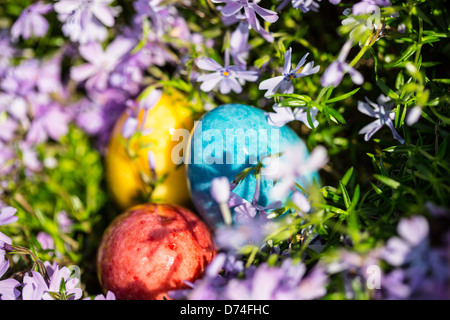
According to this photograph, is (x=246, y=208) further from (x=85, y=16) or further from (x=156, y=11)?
(x=85, y=16)

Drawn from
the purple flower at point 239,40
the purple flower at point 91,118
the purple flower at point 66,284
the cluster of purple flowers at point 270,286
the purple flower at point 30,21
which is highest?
the purple flower at point 30,21

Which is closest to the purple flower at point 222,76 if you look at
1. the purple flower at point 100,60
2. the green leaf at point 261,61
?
the green leaf at point 261,61

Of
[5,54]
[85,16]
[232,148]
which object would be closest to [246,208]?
[232,148]

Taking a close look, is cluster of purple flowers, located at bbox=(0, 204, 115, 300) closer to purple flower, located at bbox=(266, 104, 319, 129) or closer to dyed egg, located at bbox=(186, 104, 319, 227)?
dyed egg, located at bbox=(186, 104, 319, 227)

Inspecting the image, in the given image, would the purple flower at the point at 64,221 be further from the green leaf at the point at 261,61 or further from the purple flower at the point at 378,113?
the purple flower at the point at 378,113

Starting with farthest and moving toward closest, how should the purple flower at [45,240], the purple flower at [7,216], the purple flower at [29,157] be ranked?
the purple flower at [29,157]
the purple flower at [45,240]
the purple flower at [7,216]

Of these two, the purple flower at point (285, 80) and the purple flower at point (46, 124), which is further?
the purple flower at point (46, 124)

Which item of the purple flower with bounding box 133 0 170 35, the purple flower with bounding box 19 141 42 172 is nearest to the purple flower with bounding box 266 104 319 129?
the purple flower with bounding box 133 0 170 35
